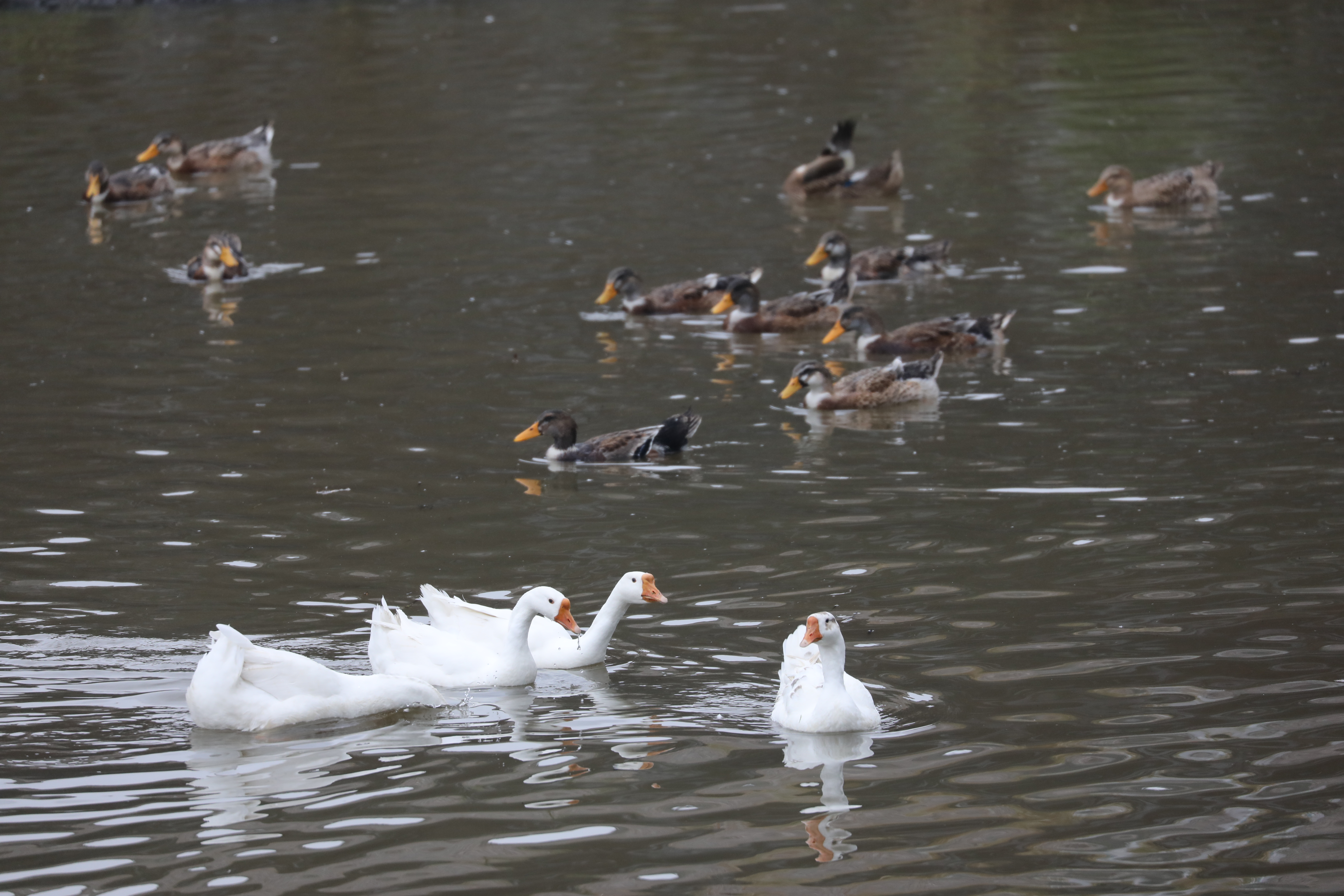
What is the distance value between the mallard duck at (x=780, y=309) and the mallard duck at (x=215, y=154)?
1146cm

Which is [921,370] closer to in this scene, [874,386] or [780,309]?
[874,386]

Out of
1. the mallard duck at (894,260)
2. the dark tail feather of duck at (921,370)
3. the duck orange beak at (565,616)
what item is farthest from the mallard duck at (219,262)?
the duck orange beak at (565,616)

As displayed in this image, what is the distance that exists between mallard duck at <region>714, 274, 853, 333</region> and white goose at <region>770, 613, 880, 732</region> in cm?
896

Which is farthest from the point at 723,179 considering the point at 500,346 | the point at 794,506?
the point at 794,506

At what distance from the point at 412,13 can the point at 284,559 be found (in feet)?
120

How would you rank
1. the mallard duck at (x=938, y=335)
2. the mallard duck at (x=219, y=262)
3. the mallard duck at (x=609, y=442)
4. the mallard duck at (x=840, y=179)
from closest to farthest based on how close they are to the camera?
the mallard duck at (x=609, y=442)
the mallard duck at (x=938, y=335)
the mallard duck at (x=219, y=262)
the mallard duck at (x=840, y=179)

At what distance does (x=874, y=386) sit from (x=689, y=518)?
3.44 metres

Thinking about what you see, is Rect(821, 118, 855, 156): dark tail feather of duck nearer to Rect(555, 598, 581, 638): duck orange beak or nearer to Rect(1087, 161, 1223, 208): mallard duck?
Rect(1087, 161, 1223, 208): mallard duck

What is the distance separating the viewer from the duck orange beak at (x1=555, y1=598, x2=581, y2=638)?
8672 millimetres

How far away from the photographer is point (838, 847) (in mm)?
6559

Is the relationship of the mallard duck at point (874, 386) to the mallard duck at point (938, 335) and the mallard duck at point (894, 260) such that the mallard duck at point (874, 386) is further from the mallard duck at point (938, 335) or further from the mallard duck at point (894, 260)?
the mallard duck at point (894, 260)

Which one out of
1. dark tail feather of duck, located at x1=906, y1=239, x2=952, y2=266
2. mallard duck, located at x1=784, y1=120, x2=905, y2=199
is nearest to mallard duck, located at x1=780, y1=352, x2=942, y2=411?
dark tail feather of duck, located at x1=906, y1=239, x2=952, y2=266

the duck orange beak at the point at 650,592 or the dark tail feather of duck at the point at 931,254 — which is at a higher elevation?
the dark tail feather of duck at the point at 931,254

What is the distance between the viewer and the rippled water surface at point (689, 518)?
22.2ft
